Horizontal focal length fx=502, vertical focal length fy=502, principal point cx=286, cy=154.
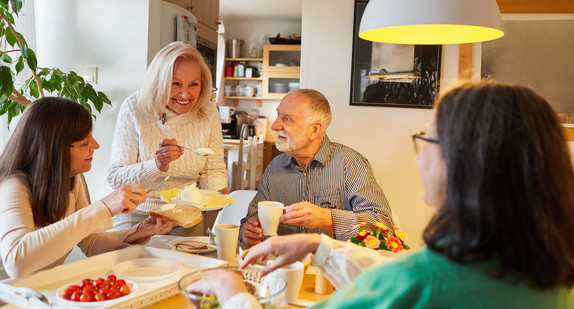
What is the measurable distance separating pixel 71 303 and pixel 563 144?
3.38 feet

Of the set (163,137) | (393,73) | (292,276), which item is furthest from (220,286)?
→ (393,73)

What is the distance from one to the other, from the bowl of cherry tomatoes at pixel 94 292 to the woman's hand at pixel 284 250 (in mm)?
343

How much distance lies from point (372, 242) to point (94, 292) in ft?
2.36

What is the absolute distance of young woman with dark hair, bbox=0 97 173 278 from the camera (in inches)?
53.7

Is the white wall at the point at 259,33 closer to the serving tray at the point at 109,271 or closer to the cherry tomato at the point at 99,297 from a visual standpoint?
the serving tray at the point at 109,271

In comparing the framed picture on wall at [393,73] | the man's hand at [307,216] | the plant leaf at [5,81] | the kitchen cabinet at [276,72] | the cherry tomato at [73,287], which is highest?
the kitchen cabinet at [276,72]

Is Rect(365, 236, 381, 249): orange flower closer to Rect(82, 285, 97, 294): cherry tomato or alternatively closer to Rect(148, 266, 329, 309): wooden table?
Rect(148, 266, 329, 309): wooden table

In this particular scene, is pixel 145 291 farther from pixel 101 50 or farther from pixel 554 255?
pixel 101 50

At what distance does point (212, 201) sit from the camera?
185 cm

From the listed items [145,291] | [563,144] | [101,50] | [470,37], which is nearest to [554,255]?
[563,144]

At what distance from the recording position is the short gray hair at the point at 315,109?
2180 millimetres

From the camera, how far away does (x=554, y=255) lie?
0.70 meters

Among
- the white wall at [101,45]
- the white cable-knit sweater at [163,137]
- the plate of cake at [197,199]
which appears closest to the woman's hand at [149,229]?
the plate of cake at [197,199]

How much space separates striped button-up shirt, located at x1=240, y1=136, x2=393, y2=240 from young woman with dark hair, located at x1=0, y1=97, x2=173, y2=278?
2.00ft
